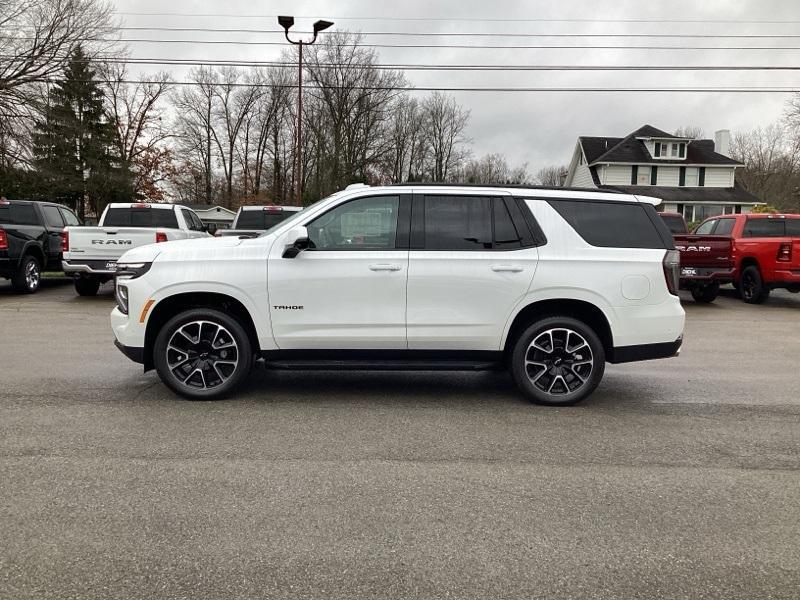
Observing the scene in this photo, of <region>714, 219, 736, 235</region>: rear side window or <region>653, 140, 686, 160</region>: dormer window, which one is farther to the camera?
<region>653, 140, 686, 160</region>: dormer window

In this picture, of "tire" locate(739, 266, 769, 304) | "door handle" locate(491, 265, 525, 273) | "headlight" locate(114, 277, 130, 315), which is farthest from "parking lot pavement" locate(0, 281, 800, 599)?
"tire" locate(739, 266, 769, 304)

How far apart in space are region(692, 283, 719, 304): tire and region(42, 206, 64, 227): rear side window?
611 inches

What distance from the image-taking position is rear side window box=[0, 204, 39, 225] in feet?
45.7

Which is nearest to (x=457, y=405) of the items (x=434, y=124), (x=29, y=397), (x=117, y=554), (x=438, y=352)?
(x=438, y=352)

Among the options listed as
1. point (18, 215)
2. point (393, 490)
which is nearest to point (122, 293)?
point (393, 490)

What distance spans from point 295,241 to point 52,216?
12363mm

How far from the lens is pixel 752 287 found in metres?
14.5

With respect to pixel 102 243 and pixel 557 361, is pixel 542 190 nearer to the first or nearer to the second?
pixel 557 361

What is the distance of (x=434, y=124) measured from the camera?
59031 millimetres

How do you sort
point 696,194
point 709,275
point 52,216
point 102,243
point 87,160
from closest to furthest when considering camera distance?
point 102,243 < point 709,275 < point 52,216 < point 87,160 < point 696,194

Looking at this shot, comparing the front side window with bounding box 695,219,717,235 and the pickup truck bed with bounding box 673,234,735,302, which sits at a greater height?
the front side window with bounding box 695,219,717,235

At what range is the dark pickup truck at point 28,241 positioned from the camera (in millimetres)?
13305

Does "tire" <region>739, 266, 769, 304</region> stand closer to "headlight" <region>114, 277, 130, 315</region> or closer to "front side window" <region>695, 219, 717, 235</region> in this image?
"front side window" <region>695, 219, 717, 235</region>

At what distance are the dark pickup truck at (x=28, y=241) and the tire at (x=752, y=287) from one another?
16.3 meters
